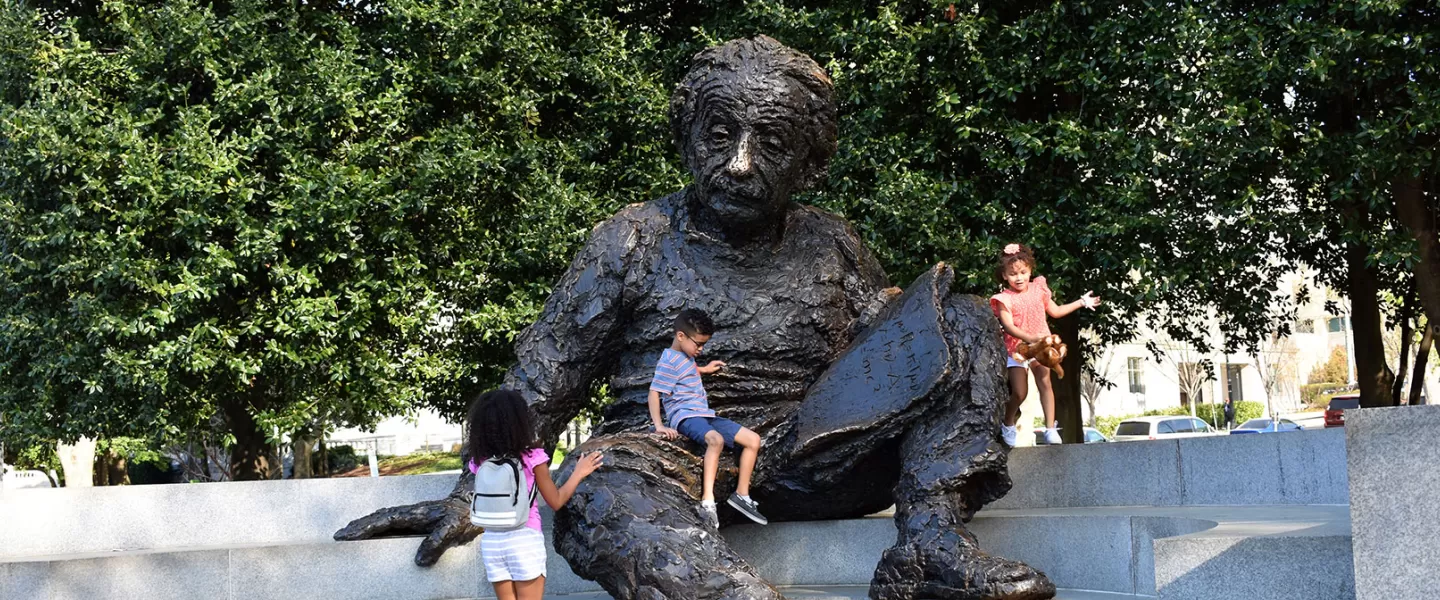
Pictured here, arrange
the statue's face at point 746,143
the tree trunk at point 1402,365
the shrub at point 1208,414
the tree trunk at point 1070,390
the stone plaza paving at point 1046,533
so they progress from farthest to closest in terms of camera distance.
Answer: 1. the shrub at point 1208,414
2. the tree trunk at point 1402,365
3. the tree trunk at point 1070,390
4. the statue's face at point 746,143
5. the stone plaza paving at point 1046,533

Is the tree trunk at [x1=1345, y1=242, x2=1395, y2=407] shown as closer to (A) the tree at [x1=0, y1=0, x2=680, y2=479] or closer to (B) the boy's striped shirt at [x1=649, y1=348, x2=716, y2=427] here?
(A) the tree at [x1=0, y1=0, x2=680, y2=479]

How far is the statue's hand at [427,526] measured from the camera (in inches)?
226

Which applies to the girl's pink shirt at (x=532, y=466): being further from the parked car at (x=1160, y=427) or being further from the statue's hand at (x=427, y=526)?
the parked car at (x=1160, y=427)

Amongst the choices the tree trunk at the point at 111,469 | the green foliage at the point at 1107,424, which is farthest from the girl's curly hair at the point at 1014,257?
the green foliage at the point at 1107,424

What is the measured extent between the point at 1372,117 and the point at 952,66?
3266 millimetres

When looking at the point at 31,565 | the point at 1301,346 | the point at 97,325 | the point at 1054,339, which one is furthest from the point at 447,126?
the point at 1301,346

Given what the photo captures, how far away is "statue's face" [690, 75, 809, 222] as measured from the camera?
5496 mm

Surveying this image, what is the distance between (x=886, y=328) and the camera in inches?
221

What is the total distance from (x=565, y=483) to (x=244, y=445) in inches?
400

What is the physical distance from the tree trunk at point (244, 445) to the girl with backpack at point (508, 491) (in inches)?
382

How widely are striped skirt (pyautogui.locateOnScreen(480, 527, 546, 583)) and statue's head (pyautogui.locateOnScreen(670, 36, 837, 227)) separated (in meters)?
1.61

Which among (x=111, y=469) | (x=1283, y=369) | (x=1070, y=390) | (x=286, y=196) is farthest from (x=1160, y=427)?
(x=286, y=196)

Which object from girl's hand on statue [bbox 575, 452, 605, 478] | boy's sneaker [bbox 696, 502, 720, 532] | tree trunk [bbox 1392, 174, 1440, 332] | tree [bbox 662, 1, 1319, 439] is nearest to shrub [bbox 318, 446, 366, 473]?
tree [bbox 662, 1, 1319, 439]

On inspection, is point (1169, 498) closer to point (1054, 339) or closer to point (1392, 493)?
point (1054, 339)
